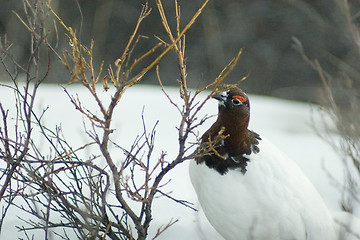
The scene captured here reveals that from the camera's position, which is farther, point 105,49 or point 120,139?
point 105,49

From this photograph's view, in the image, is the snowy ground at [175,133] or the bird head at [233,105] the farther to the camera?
the snowy ground at [175,133]

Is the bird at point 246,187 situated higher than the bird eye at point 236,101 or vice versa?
the bird eye at point 236,101

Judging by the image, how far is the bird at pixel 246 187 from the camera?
2230 mm

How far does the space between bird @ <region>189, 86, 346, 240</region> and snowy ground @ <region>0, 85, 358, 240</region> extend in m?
0.37

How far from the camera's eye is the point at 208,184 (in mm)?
2289

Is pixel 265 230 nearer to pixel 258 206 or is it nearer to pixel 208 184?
pixel 258 206

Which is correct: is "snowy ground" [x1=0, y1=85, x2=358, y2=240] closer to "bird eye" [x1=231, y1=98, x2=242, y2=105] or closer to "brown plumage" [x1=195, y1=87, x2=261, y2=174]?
"brown plumage" [x1=195, y1=87, x2=261, y2=174]

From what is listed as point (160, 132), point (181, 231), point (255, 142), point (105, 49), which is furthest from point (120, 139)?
point (105, 49)

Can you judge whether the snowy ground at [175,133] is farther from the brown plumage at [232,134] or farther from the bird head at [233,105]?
the bird head at [233,105]

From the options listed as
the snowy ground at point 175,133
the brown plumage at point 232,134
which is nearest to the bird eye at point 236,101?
the brown plumage at point 232,134

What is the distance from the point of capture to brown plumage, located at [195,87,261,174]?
220cm

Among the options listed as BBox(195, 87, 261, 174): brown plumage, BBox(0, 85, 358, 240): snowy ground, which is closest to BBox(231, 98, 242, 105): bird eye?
BBox(195, 87, 261, 174): brown plumage

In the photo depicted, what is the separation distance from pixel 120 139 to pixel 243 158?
4.86 ft

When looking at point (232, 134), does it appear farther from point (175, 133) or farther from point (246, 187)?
point (175, 133)
